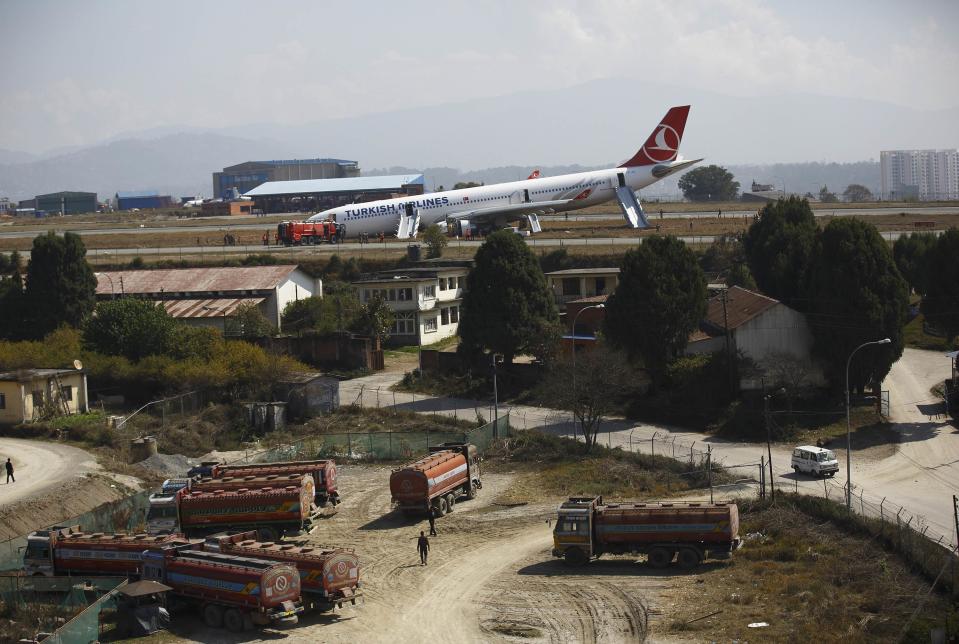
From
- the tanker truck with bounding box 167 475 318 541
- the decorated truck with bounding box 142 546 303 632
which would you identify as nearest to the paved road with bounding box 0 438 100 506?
the tanker truck with bounding box 167 475 318 541

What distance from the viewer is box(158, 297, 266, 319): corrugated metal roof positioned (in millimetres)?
64188

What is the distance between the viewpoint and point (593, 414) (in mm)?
43688

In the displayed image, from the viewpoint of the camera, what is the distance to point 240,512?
34.1m

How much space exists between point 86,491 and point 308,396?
45.8 feet

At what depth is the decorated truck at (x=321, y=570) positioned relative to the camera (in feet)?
89.1

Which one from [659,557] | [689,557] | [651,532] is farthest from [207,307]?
[689,557]

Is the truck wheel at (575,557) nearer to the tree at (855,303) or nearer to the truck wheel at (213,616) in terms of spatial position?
the truck wheel at (213,616)

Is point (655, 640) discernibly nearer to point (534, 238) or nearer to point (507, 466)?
point (507, 466)

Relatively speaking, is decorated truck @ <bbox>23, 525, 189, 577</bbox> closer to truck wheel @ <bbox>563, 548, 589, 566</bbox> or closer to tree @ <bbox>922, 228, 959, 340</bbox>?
truck wheel @ <bbox>563, 548, 589, 566</bbox>

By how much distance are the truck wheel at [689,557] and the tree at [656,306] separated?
21218 millimetres

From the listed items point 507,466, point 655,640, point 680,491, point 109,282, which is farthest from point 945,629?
point 109,282

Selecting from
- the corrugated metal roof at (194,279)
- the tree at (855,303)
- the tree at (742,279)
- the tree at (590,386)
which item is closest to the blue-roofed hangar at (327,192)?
the corrugated metal roof at (194,279)

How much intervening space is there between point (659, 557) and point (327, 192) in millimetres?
136342

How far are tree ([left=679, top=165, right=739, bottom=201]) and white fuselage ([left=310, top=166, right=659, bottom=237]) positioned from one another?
88.2 metres
